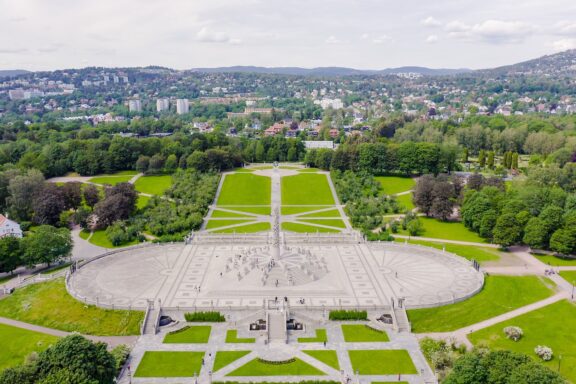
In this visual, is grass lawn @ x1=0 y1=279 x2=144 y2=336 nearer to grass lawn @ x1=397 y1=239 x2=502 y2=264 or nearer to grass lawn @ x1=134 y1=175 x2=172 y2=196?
grass lawn @ x1=397 y1=239 x2=502 y2=264

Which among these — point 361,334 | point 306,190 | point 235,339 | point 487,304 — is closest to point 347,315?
point 361,334

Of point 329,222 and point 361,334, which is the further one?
point 329,222

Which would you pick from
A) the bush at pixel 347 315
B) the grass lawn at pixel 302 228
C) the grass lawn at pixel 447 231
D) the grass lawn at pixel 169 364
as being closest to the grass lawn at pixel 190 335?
the grass lawn at pixel 169 364

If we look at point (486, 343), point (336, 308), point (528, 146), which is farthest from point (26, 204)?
point (528, 146)

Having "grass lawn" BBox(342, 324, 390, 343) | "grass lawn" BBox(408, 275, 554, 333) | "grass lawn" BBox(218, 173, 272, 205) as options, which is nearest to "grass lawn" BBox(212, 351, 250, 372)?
"grass lawn" BBox(342, 324, 390, 343)

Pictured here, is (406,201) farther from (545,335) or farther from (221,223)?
(545,335)

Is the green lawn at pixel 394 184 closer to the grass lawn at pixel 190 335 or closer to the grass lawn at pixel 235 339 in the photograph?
the grass lawn at pixel 235 339
